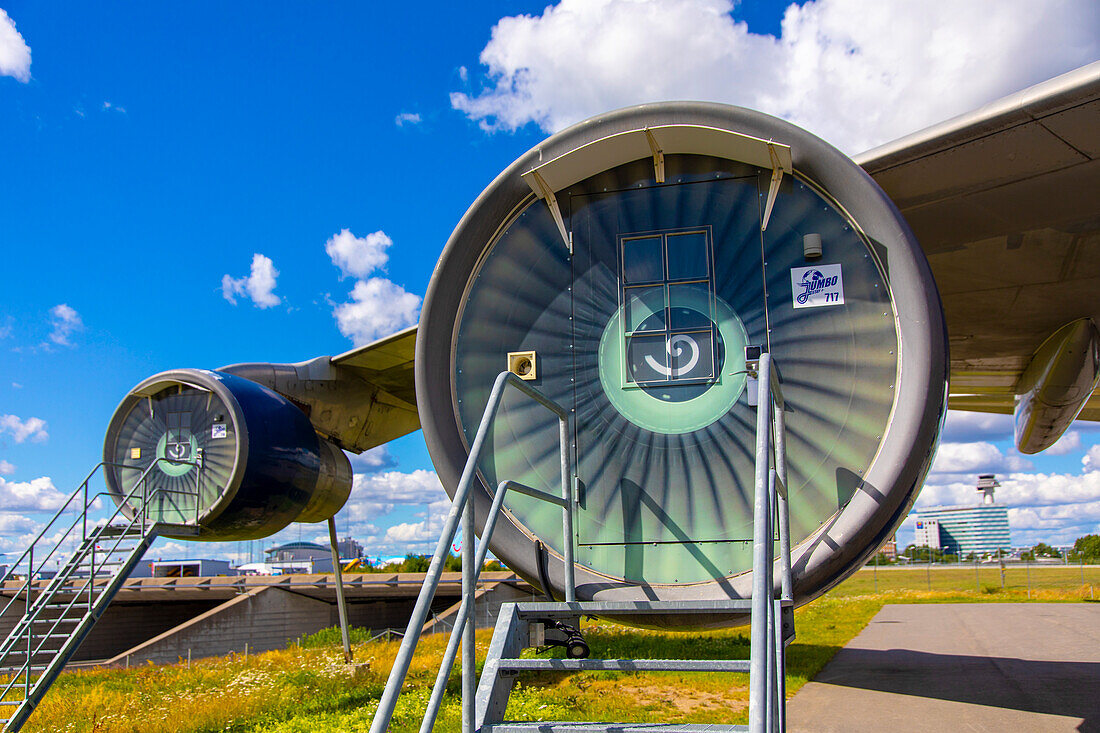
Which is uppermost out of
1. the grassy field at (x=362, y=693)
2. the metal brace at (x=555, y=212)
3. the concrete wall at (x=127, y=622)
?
the metal brace at (x=555, y=212)

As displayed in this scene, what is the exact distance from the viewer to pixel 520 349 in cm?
582

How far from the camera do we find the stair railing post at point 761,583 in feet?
8.42

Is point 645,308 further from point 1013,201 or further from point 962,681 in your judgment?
point 962,681

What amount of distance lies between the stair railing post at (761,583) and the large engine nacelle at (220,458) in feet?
29.2

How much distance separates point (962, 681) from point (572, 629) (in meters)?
6.75

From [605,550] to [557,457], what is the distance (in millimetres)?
722

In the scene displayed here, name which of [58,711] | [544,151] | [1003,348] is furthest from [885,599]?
[544,151]

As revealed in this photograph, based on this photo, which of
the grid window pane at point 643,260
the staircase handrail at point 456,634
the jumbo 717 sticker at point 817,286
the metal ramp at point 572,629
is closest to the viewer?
the metal ramp at point 572,629

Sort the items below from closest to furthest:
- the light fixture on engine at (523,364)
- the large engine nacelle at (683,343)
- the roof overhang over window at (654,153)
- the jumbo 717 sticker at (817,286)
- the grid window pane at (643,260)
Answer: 1. the large engine nacelle at (683,343)
2. the jumbo 717 sticker at (817,286)
3. the roof overhang over window at (654,153)
4. the grid window pane at (643,260)
5. the light fixture on engine at (523,364)

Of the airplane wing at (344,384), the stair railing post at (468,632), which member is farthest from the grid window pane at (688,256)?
the airplane wing at (344,384)

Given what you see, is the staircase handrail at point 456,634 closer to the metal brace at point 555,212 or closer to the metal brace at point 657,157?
the metal brace at point 555,212

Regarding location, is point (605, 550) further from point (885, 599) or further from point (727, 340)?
point (885, 599)

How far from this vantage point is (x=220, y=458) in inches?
451

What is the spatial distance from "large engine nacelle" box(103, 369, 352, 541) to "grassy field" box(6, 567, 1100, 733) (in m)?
2.31
